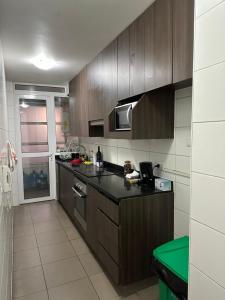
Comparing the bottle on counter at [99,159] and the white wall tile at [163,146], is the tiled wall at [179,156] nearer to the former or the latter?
the white wall tile at [163,146]

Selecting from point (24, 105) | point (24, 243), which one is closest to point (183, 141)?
point (24, 243)

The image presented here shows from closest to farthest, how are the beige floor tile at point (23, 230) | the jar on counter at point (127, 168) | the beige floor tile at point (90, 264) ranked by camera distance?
the beige floor tile at point (90, 264), the jar on counter at point (127, 168), the beige floor tile at point (23, 230)

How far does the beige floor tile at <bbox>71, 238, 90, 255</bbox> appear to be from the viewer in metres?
2.52

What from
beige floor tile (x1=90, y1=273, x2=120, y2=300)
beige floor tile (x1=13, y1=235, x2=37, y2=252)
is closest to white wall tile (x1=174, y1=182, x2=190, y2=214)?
beige floor tile (x1=90, y1=273, x2=120, y2=300)

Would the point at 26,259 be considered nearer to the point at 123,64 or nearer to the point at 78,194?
the point at 78,194

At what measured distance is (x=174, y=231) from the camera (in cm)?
193

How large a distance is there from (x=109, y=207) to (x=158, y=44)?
136cm

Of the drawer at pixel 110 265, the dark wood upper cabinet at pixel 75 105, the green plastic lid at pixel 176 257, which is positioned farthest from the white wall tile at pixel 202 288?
the dark wood upper cabinet at pixel 75 105

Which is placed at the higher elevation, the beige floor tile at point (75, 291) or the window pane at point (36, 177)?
the window pane at point (36, 177)

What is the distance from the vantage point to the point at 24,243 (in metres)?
2.73

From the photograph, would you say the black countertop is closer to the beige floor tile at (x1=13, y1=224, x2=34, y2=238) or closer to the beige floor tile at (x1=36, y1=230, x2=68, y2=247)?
the beige floor tile at (x1=36, y1=230, x2=68, y2=247)

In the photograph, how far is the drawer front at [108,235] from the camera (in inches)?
70.1

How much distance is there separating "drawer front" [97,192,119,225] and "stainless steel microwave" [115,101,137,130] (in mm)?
679

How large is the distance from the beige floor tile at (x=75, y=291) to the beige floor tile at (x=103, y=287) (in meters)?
0.05
